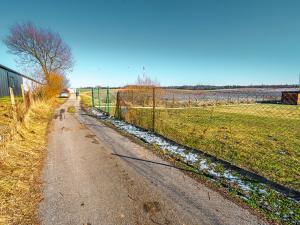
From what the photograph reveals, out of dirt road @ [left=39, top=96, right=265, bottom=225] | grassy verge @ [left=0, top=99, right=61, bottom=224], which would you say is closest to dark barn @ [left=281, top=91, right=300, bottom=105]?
dirt road @ [left=39, top=96, right=265, bottom=225]

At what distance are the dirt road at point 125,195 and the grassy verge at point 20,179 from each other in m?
0.18

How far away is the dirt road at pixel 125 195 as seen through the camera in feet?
9.44

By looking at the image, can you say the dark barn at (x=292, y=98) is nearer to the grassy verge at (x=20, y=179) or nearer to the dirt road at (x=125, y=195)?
the dirt road at (x=125, y=195)

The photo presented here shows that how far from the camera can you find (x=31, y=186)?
378cm

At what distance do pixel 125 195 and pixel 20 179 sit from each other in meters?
2.24

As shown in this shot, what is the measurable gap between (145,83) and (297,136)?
61.0 ft

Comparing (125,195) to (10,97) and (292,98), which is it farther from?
(292,98)

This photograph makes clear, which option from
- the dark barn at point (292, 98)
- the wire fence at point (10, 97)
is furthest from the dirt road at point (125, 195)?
the dark barn at point (292, 98)

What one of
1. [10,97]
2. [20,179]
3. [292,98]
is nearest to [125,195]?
[20,179]

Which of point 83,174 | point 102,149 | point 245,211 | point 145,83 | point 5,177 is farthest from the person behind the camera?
point 145,83

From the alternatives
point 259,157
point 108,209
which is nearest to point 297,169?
point 259,157

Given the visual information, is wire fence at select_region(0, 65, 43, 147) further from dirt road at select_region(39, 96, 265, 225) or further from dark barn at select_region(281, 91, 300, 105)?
dark barn at select_region(281, 91, 300, 105)

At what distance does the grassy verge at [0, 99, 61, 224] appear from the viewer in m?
2.94

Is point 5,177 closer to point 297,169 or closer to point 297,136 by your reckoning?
point 297,169
